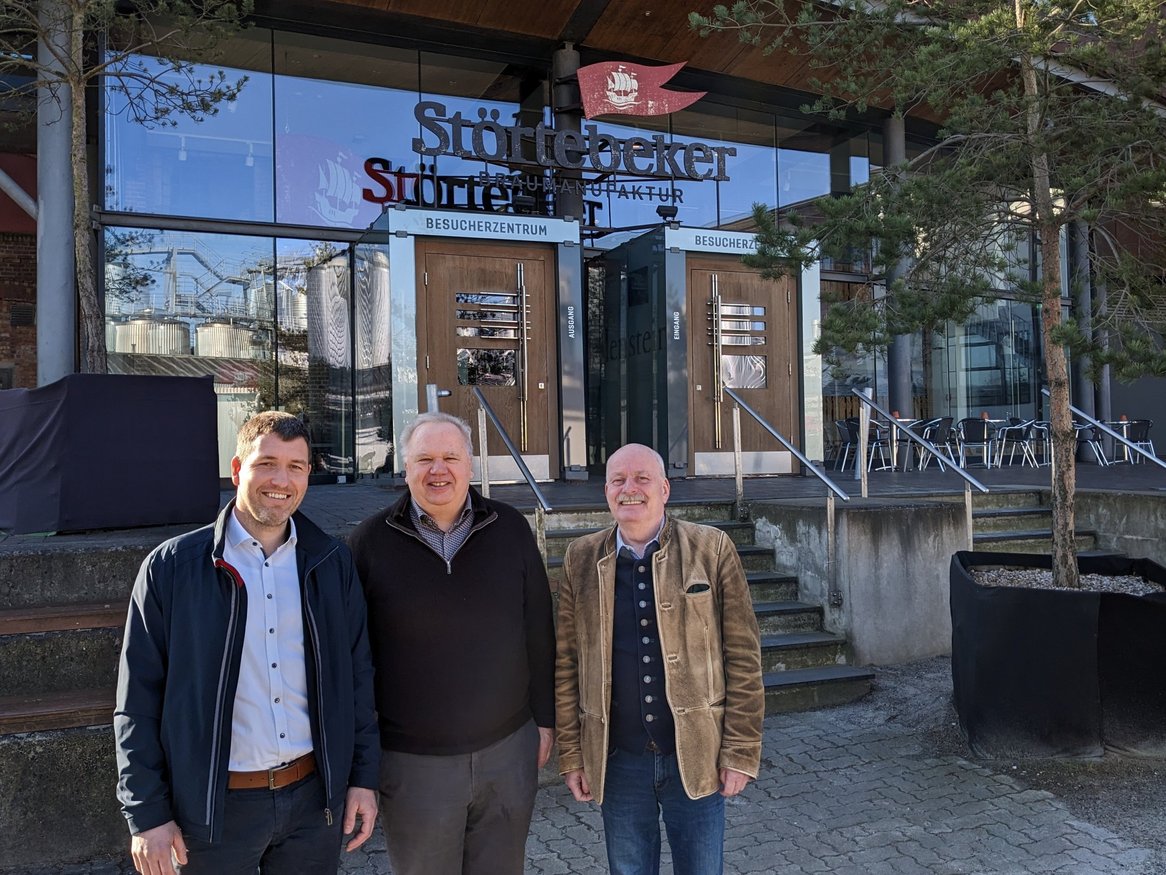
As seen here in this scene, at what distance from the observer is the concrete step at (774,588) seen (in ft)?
22.2

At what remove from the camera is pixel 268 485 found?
7.94 ft

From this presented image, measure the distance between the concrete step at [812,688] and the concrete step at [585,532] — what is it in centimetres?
119

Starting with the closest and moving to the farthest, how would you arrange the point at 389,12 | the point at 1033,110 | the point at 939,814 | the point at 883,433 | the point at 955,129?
the point at 939,814
the point at 1033,110
the point at 955,129
the point at 389,12
the point at 883,433

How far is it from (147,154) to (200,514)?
Answer: 24.2 feet

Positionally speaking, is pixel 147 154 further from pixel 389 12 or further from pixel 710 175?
pixel 710 175

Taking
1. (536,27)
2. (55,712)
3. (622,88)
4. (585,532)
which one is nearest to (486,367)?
(622,88)

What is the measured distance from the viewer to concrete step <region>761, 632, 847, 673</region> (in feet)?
20.0

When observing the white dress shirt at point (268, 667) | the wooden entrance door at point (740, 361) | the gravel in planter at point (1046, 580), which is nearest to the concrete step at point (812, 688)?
the gravel in planter at point (1046, 580)

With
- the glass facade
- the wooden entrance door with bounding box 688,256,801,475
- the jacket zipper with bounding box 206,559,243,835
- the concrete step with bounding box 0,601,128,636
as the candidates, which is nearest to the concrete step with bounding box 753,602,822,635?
the concrete step with bounding box 0,601,128,636

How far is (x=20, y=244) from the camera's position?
1545cm

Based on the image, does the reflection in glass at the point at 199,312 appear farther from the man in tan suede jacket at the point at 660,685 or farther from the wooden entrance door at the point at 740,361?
the man in tan suede jacket at the point at 660,685

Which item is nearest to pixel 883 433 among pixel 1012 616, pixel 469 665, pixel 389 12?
pixel 389 12

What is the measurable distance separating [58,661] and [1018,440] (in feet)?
53.6

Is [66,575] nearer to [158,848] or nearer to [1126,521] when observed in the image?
[158,848]
